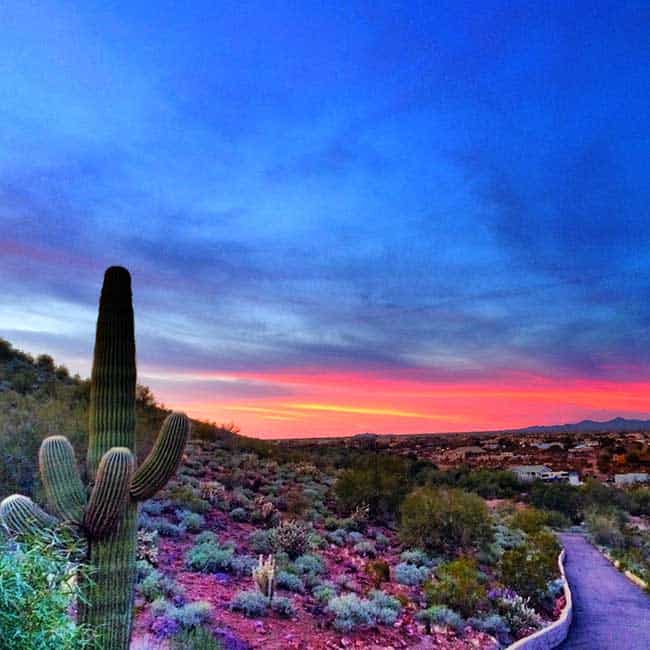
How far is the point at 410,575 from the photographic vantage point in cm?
1434

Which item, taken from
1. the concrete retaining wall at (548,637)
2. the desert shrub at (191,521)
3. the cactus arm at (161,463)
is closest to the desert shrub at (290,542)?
the desert shrub at (191,521)

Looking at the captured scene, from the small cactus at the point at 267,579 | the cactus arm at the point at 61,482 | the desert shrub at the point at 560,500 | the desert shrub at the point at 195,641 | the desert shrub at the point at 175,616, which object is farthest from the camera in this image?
the desert shrub at the point at 560,500

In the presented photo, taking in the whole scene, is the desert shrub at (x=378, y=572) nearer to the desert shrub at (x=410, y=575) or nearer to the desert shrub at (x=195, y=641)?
the desert shrub at (x=410, y=575)

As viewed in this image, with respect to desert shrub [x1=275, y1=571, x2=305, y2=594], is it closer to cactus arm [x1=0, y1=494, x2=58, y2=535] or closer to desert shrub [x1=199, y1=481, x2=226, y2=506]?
cactus arm [x1=0, y1=494, x2=58, y2=535]

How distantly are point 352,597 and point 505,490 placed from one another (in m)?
29.4

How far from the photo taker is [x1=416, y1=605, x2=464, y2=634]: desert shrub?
459 inches

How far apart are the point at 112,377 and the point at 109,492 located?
1.39m

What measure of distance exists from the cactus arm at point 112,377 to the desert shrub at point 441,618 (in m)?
6.74

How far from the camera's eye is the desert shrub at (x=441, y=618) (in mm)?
11664

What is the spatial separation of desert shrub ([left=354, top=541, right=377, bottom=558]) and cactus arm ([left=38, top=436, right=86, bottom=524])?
10.3 meters

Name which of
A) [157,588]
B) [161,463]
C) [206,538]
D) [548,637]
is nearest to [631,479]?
[548,637]

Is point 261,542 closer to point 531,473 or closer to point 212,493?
point 212,493

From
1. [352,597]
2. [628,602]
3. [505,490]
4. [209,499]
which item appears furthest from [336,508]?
[505,490]

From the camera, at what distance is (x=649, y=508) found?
36562 mm
